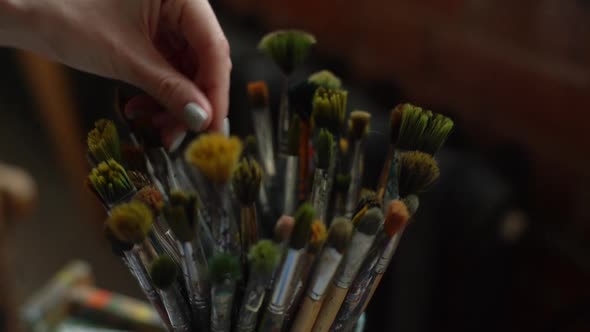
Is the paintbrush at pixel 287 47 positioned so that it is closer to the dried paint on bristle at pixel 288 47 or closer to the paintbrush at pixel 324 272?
the dried paint on bristle at pixel 288 47

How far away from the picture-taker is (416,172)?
312mm

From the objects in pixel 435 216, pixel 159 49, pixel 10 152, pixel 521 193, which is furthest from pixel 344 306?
pixel 10 152

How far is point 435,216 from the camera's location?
0.69 metres

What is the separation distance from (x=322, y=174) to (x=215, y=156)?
0.08 m

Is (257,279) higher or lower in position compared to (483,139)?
higher

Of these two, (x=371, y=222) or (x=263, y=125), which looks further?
(x=263, y=125)

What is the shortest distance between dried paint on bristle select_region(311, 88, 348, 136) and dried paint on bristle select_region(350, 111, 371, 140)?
0.07 ft

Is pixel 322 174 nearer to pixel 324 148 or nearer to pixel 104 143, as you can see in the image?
pixel 324 148

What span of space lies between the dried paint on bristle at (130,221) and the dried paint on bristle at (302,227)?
7 centimetres

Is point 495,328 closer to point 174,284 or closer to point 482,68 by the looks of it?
point 482,68

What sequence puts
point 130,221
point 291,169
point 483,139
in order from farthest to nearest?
point 483,139
point 291,169
point 130,221

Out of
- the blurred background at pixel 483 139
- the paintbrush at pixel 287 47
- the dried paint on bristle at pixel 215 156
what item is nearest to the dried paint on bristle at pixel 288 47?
the paintbrush at pixel 287 47

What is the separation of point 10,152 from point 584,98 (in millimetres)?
1344

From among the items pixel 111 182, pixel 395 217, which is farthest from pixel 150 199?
pixel 395 217
